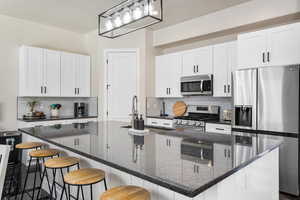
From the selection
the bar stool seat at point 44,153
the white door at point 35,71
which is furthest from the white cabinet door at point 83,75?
the bar stool seat at point 44,153

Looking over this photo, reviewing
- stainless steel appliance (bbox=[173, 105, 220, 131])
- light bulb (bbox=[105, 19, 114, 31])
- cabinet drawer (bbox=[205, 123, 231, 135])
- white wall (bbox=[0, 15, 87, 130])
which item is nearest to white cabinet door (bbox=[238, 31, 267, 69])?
cabinet drawer (bbox=[205, 123, 231, 135])

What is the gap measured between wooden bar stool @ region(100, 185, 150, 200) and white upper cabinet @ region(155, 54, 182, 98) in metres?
3.12

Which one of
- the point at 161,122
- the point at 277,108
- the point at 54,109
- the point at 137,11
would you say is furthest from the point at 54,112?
the point at 277,108

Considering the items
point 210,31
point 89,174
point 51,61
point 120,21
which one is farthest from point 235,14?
point 51,61

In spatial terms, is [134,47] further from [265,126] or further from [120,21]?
[265,126]

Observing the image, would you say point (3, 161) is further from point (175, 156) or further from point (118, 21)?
point (118, 21)

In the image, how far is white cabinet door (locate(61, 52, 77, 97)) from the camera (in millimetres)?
4574

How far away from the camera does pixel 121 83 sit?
471 centimetres

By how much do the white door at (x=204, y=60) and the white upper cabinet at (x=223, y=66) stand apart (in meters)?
0.08

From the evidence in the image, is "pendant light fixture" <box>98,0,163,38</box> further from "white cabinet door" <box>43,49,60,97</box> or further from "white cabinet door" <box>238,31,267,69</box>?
"white cabinet door" <box>43,49,60,97</box>

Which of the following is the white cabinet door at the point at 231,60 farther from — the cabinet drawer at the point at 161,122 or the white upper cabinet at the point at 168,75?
the cabinet drawer at the point at 161,122

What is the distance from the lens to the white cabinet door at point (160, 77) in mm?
4566

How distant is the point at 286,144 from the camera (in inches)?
104

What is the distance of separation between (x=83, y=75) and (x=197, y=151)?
13.3ft
